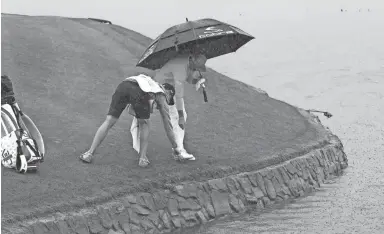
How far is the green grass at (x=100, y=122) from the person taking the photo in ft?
39.9

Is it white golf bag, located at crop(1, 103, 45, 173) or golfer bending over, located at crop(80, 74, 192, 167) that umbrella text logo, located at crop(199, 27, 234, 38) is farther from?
white golf bag, located at crop(1, 103, 45, 173)

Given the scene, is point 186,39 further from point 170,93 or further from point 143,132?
point 143,132

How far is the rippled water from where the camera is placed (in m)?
13.2

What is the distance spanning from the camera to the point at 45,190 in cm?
1175

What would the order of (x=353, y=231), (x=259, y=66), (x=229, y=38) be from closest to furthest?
(x=353, y=231) → (x=229, y=38) → (x=259, y=66)

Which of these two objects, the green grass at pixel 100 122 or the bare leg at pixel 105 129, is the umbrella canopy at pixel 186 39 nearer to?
the bare leg at pixel 105 129

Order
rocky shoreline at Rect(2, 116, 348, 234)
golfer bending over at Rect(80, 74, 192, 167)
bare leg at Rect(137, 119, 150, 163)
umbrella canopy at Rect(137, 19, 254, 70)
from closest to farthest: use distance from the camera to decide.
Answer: rocky shoreline at Rect(2, 116, 348, 234) → golfer bending over at Rect(80, 74, 192, 167) → bare leg at Rect(137, 119, 150, 163) → umbrella canopy at Rect(137, 19, 254, 70)

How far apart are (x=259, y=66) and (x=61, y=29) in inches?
2022

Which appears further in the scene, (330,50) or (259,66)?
(330,50)

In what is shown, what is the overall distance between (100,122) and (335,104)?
99.2 ft

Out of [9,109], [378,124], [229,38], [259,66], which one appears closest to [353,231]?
[229,38]

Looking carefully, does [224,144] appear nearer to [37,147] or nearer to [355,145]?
[37,147]

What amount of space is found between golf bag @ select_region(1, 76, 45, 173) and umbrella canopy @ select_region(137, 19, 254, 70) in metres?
2.66

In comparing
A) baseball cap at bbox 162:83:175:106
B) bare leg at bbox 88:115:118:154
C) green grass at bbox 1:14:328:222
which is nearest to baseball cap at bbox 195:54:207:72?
baseball cap at bbox 162:83:175:106
